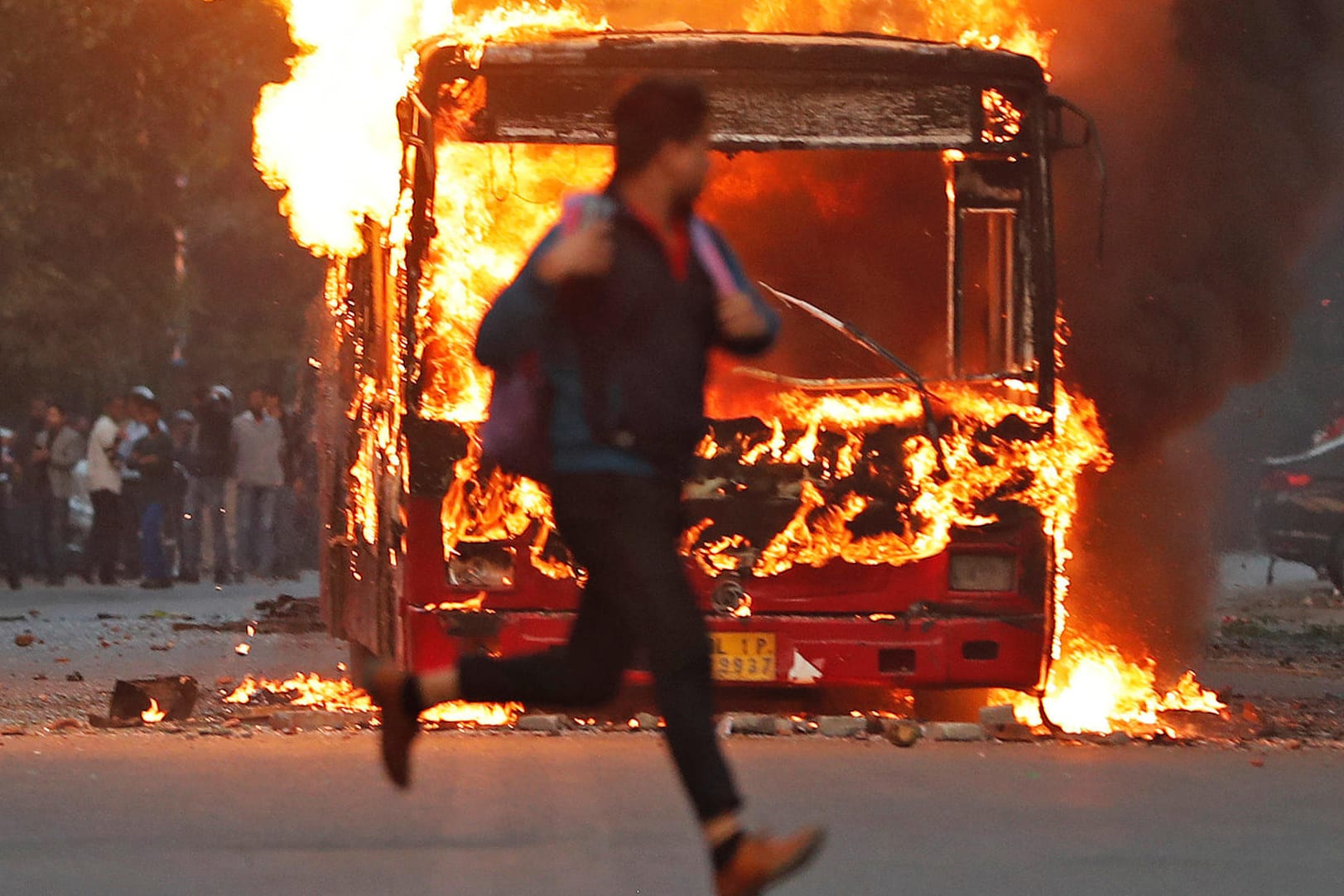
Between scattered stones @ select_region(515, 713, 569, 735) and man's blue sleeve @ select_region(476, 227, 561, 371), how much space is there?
212 inches

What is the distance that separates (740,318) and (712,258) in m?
0.22

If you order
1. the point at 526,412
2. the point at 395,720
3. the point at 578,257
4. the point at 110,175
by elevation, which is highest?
the point at 110,175

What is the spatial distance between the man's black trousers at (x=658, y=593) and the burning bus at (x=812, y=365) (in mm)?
4927

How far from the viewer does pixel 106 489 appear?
1060 inches

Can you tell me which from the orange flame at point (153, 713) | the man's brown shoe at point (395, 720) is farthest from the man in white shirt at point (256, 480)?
the man's brown shoe at point (395, 720)

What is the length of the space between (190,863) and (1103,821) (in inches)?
109

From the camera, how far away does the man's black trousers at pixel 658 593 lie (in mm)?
6207

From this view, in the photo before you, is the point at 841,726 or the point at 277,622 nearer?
the point at 841,726

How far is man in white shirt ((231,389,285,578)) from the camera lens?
89.4 feet

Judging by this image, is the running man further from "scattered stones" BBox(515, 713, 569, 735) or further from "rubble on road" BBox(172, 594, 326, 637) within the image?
"rubble on road" BBox(172, 594, 326, 637)

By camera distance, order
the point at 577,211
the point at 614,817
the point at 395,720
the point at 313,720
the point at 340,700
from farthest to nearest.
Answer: the point at 340,700 < the point at 313,720 < the point at 614,817 < the point at 395,720 < the point at 577,211

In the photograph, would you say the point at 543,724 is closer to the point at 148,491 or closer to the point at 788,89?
the point at 788,89

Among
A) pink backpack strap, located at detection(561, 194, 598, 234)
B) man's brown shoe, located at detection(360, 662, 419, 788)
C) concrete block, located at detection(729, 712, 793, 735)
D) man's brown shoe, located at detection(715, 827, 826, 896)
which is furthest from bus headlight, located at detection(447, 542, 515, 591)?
man's brown shoe, located at detection(715, 827, 826, 896)

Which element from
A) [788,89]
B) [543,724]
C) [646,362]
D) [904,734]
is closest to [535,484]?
[543,724]
